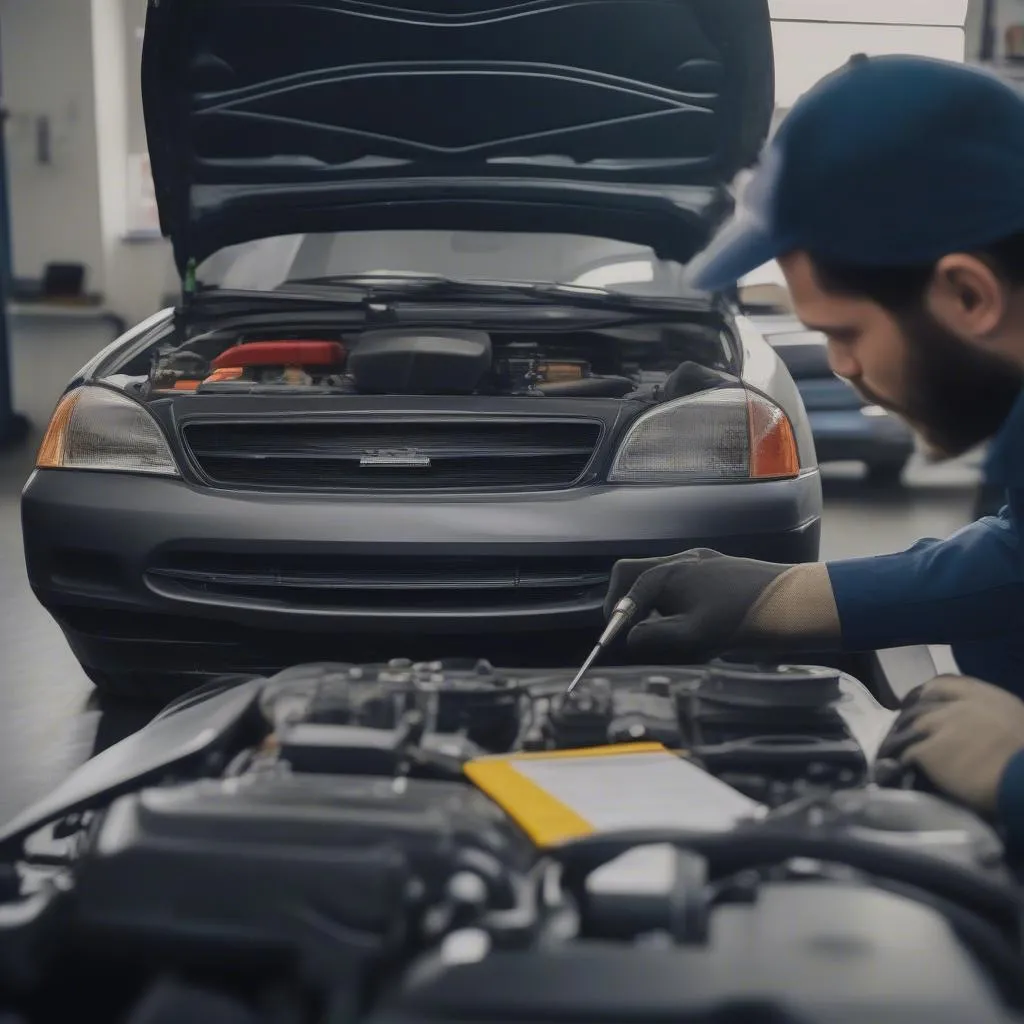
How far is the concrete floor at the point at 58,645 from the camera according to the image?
112 inches

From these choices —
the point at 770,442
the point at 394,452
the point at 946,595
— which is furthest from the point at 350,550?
the point at 946,595

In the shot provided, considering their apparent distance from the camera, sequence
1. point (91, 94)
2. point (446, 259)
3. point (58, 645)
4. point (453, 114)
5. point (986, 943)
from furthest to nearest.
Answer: point (91, 94) → point (58, 645) → point (446, 259) → point (453, 114) → point (986, 943)

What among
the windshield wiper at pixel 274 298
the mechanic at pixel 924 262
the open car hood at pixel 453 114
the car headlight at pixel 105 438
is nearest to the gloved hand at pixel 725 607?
the mechanic at pixel 924 262

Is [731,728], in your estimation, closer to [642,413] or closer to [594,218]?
[642,413]

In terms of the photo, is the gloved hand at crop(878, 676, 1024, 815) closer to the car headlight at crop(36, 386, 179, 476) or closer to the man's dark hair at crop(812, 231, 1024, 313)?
the man's dark hair at crop(812, 231, 1024, 313)

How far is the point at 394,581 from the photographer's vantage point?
2689 mm

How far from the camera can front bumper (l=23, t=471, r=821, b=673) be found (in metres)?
2.66

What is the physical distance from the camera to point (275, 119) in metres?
3.12

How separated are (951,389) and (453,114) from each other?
2146mm

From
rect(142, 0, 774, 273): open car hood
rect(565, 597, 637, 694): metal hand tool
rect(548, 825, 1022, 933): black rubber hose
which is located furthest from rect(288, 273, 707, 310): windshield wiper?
rect(548, 825, 1022, 933): black rubber hose

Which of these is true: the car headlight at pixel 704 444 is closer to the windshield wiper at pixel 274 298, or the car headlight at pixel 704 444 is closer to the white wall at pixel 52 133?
the windshield wiper at pixel 274 298

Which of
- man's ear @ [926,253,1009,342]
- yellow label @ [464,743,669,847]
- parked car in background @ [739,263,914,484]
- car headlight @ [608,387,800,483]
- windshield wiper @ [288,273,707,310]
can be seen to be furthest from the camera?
parked car in background @ [739,263,914,484]

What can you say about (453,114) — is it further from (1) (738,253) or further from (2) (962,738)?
(2) (962,738)

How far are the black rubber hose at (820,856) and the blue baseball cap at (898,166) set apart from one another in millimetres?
446
